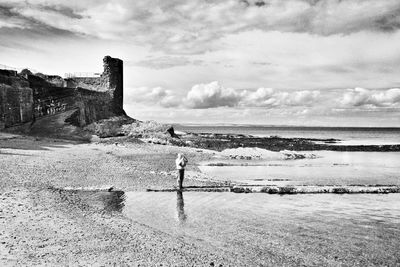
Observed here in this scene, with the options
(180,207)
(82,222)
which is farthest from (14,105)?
(82,222)

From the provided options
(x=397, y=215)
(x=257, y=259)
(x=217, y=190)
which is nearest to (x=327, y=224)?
(x=397, y=215)

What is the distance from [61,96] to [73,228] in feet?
113

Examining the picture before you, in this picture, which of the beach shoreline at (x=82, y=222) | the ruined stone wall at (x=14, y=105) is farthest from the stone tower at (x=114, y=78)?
the beach shoreline at (x=82, y=222)

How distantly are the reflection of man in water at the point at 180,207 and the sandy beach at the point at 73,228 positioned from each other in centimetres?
141

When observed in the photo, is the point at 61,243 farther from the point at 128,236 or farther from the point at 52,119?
the point at 52,119

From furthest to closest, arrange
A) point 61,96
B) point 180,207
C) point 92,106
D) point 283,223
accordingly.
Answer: point 92,106, point 61,96, point 180,207, point 283,223

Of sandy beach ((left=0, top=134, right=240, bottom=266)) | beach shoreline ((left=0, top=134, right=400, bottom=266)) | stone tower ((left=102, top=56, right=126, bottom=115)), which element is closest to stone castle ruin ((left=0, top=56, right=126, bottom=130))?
stone tower ((left=102, top=56, right=126, bottom=115))

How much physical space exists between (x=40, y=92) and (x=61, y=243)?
117 feet

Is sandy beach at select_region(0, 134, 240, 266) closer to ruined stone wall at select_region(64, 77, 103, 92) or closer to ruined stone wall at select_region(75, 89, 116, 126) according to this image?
ruined stone wall at select_region(75, 89, 116, 126)

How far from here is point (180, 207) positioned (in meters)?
12.5

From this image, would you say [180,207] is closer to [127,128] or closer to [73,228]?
[73,228]

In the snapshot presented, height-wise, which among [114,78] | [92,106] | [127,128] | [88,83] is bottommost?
[127,128]

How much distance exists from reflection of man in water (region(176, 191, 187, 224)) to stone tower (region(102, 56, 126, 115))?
3360 centimetres

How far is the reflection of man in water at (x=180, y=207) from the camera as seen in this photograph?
36.0ft
